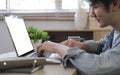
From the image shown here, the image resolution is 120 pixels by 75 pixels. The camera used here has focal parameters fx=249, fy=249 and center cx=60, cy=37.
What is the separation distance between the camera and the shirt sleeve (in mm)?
1032

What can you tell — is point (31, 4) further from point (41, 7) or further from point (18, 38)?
point (18, 38)

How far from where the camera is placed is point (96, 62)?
1.05 meters

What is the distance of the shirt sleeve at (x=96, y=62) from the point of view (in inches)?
40.6

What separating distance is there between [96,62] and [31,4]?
2.58 m

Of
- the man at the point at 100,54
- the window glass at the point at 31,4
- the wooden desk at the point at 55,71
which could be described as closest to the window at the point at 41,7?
the window glass at the point at 31,4

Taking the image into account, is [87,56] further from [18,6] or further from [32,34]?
[18,6]

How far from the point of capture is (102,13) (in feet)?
4.00

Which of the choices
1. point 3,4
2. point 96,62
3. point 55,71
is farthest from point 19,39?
point 3,4

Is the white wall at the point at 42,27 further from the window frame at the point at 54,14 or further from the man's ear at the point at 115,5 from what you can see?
the man's ear at the point at 115,5

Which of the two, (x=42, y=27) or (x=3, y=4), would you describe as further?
(x=3, y=4)

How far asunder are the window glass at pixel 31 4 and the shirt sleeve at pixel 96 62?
2354 millimetres

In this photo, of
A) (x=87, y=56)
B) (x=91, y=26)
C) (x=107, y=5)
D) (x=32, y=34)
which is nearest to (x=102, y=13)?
(x=107, y=5)

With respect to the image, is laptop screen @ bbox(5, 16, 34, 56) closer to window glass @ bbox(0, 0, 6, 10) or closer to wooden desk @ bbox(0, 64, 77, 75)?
wooden desk @ bbox(0, 64, 77, 75)

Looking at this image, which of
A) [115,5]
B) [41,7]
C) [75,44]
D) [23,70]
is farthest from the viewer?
[41,7]
